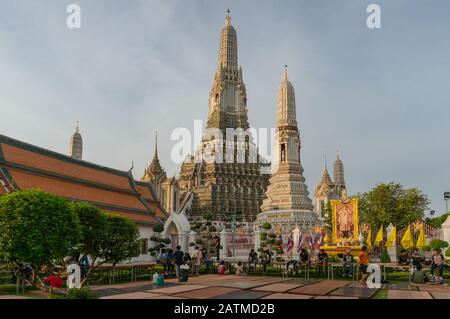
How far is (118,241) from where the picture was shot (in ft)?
58.5

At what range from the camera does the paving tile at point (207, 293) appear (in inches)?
516

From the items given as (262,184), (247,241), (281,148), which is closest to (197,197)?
Answer: (262,184)

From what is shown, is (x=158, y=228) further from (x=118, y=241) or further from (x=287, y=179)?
(x=287, y=179)

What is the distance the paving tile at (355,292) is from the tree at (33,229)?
8.90 metres

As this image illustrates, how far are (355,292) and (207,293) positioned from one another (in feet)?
15.4

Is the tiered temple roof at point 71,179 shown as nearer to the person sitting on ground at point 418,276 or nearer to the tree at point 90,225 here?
the tree at point 90,225

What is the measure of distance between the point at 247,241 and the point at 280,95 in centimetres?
2370

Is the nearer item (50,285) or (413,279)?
(50,285)

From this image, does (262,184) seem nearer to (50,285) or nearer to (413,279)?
(413,279)

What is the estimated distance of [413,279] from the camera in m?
17.4

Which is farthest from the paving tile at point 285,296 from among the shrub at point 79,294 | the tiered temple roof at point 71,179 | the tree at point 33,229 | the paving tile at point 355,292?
the tiered temple roof at point 71,179

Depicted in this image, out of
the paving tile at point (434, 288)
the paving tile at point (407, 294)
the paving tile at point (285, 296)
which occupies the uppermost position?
the paving tile at point (285, 296)

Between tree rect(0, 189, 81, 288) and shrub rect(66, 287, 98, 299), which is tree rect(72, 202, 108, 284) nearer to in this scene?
tree rect(0, 189, 81, 288)

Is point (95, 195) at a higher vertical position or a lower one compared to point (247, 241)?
higher
